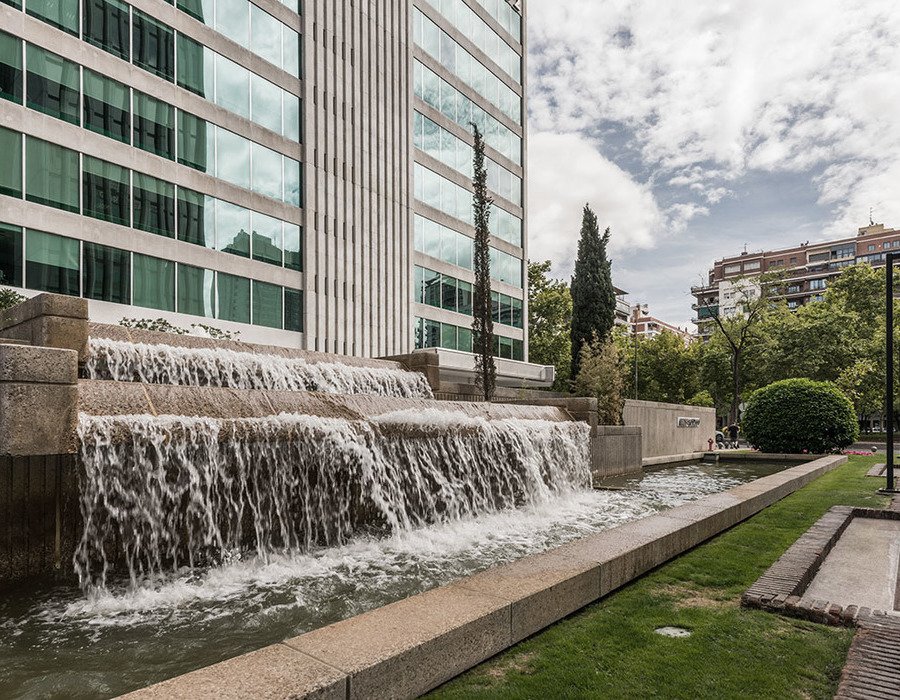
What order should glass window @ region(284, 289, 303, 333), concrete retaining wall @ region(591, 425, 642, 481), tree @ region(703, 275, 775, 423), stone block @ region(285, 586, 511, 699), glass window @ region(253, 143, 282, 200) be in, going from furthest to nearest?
tree @ region(703, 275, 775, 423) → glass window @ region(284, 289, 303, 333) → glass window @ region(253, 143, 282, 200) → concrete retaining wall @ region(591, 425, 642, 481) → stone block @ region(285, 586, 511, 699)

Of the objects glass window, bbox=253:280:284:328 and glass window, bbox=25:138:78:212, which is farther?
glass window, bbox=253:280:284:328

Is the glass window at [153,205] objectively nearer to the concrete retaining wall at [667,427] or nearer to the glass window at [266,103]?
the glass window at [266,103]

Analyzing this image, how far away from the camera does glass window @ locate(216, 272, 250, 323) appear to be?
77.3 feet

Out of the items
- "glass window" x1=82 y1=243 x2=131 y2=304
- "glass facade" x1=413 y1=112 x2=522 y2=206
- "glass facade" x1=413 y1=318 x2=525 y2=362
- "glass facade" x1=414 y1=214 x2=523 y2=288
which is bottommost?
"glass facade" x1=413 y1=318 x2=525 y2=362

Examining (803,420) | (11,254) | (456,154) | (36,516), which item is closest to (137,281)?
(11,254)

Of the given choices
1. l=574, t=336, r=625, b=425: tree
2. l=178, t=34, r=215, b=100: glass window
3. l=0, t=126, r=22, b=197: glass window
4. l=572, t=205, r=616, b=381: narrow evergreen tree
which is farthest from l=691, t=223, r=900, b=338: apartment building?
l=0, t=126, r=22, b=197: glass window

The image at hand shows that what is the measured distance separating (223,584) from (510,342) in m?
37.6

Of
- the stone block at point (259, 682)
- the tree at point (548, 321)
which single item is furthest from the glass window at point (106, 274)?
the tree at point (548, 321)

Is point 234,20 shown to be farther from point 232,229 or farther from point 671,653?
point 671,653

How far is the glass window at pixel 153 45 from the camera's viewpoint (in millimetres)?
21297

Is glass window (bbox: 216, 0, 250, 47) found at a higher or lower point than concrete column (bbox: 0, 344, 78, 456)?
higher

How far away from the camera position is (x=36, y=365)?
5145 millimetres

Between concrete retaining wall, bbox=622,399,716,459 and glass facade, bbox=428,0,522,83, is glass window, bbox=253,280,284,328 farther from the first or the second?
glass facade, bbox=428,0,522,83

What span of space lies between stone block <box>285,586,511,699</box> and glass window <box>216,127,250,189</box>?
23.2 metres
